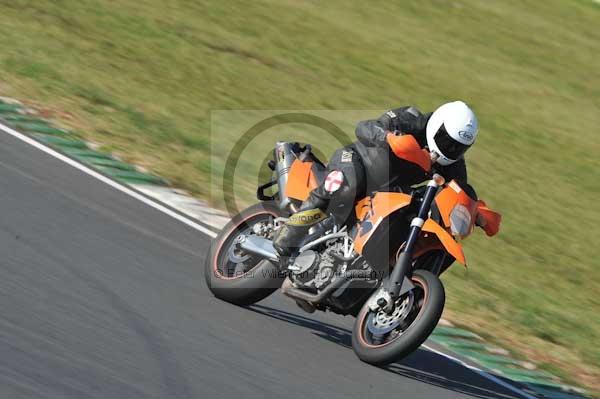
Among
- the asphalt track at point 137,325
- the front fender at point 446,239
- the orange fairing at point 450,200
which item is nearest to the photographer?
the asphalt track at point 137,325

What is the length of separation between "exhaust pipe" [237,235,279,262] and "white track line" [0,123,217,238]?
1.69m

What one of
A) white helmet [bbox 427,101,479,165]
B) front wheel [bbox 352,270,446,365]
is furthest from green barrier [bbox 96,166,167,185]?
white helmet [bbox 427,101,479,165]

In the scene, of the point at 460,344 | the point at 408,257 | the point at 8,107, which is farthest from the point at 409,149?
the point at 8,107

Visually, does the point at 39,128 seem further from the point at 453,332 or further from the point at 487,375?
the point at 487,375

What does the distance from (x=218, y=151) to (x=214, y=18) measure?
5341mm

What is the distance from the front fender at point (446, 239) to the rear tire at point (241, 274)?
118 cm

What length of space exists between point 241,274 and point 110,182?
7.58 ft

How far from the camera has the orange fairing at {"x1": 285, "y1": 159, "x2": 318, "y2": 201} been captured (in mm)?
7535

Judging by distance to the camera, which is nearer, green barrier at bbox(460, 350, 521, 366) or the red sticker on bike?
the red sticker on bike

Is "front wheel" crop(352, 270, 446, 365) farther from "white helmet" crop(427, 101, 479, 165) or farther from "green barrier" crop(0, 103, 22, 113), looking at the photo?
"green barrier" crop(0, 103, 22, 113)

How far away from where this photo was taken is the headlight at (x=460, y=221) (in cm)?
671

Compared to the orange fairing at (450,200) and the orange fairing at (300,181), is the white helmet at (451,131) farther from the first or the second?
the orange fairing at (300,181)

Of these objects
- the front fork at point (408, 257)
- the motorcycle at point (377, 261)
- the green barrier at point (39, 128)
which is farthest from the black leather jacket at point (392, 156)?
the green barrier at point (39, 128)

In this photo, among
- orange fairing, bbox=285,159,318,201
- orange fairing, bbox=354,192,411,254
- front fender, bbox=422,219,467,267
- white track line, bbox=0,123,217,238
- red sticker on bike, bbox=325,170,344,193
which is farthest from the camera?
white track line, bbox=0,123,217,238
